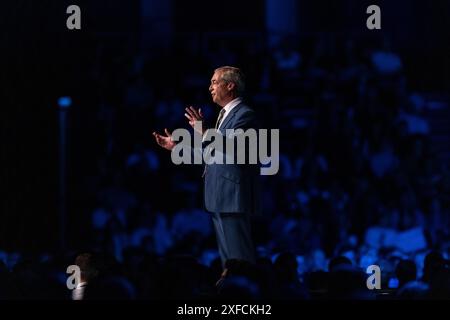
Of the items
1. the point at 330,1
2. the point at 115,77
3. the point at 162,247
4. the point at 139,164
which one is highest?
the point at 330,1

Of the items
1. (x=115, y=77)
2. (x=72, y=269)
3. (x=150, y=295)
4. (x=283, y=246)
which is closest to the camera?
(x=150, y=295)

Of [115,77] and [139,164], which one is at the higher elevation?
[115,77]

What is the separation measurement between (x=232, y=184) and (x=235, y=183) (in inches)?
0.7

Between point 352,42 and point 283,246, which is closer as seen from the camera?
point 283,246

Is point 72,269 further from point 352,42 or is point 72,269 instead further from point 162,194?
point 352,42

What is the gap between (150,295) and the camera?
19.3 ft

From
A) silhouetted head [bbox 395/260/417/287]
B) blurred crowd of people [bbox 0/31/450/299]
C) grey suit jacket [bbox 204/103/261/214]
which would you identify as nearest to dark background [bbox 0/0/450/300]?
blurred crowd of people [bbox 0/31/450/299]

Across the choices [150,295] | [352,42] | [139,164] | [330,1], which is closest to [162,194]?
[139,164]

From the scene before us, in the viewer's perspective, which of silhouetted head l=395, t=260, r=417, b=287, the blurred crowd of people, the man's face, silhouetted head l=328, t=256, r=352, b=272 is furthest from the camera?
the blurred crowd of people

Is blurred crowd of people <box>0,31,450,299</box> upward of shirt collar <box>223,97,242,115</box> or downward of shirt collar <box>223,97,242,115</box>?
downward

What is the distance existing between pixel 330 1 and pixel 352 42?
2.36 m

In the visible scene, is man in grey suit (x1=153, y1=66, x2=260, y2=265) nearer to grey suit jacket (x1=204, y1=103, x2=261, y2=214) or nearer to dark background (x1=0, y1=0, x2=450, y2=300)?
grey suit jacket (x1=204, y1=103, x2=261, y2=214)

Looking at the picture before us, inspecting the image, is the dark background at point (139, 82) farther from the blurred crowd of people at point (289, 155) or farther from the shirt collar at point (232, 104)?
the shirt collar at point (232, 104)

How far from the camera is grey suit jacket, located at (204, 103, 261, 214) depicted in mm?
6434
